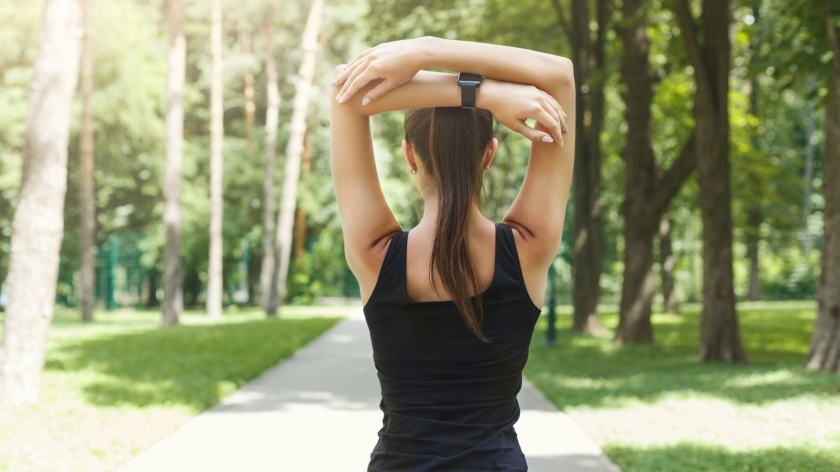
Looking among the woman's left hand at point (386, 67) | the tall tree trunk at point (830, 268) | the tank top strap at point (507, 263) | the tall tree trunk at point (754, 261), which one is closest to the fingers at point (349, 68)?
the woman's left hand at point (386, 67)

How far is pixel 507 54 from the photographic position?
6.46ft

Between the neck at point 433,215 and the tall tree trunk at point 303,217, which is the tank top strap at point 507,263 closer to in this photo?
the neck at point 433,215

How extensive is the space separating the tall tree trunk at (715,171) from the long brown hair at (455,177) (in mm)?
12742

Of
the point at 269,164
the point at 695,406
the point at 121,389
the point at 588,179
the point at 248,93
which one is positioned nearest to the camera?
the point at 695,406

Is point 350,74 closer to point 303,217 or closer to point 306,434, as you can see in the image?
point 306,434

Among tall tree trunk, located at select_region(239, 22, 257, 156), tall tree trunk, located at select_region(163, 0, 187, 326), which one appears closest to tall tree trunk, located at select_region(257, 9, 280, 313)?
tall tree trunk, located at select_region(239, 22, 257, 156)

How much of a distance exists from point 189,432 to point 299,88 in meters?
20.9

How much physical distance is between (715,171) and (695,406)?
5253mm

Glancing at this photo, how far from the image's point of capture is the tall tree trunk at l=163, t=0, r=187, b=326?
23.2 metres

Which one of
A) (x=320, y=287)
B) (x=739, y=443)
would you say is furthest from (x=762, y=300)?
(x=739, y=443)

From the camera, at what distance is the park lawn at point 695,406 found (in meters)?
7.20

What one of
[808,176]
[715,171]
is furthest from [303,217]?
[715,171]

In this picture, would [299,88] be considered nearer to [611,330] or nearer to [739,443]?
[611,330]

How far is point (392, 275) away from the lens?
1.94 meters
